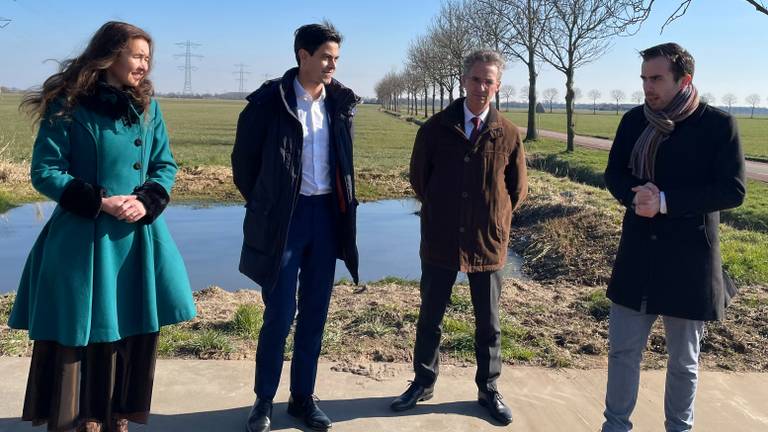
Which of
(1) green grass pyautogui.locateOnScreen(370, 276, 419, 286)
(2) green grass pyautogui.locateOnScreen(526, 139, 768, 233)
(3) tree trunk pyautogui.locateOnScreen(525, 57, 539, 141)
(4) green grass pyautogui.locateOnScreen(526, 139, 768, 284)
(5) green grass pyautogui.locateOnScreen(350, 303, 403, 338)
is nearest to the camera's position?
(5) green grass pyautogui.locateOnScreen(350, 303, 403, 338)

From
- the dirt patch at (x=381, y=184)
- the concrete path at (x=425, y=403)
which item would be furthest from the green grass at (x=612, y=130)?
the concrete path at (x=425, y=403)

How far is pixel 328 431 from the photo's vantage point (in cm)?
337

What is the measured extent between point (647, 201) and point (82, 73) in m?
2.66

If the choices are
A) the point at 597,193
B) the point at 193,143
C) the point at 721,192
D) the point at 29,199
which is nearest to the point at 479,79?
the point at 721,192

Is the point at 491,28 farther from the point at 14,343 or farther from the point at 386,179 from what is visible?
the point at 14,343

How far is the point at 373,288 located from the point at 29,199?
9923 millimetres

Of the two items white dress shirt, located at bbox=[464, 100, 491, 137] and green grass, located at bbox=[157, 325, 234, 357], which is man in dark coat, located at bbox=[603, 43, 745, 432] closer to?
white dress shirt, located at bbox=[464, 100, 491, 137]

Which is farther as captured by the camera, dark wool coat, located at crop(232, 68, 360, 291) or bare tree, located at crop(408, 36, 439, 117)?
bare tree, located at crop(408, 36, 439, 117)

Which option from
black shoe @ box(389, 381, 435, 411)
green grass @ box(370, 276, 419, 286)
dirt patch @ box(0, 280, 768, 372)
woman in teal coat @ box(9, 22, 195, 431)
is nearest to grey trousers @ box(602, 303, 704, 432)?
black shoe @ box(389, 381, 435, 411)

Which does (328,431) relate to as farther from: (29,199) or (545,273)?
(29,199)

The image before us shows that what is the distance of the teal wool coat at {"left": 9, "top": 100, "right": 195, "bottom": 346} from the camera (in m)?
2.84

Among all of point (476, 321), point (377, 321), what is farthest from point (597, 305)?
point (476, 321)

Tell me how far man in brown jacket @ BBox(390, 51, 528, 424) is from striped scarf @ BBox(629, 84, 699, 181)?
71 centimetres

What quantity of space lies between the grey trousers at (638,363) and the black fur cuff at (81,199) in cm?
257
